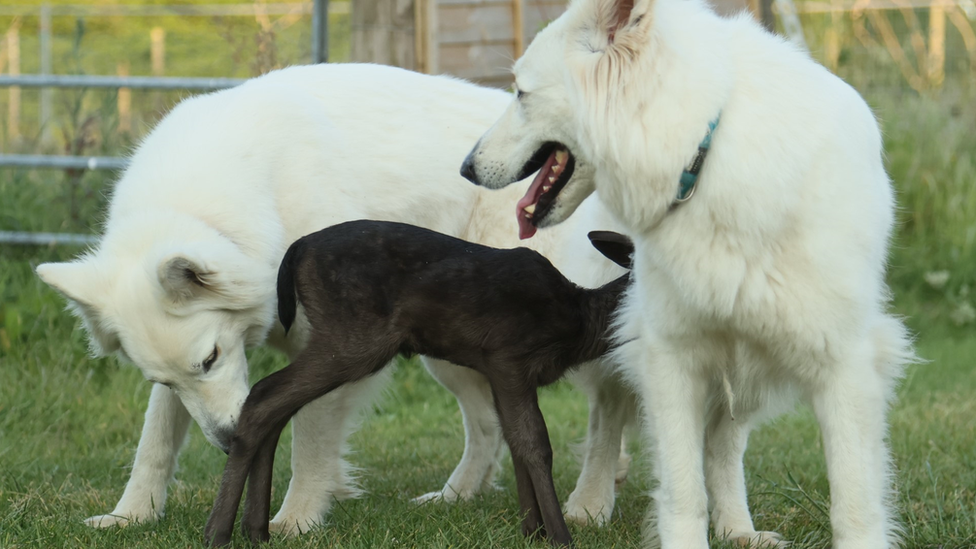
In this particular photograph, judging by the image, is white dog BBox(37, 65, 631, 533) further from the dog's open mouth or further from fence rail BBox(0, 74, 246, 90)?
fence rail BBox(0, 74, 246, 90)

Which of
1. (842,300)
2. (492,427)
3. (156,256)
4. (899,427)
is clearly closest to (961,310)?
(899,427)

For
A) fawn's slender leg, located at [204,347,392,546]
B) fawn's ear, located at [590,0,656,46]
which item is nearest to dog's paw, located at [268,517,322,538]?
fawn's slender leg, located at [204,347,392,546]

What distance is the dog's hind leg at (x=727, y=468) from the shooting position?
3.66m

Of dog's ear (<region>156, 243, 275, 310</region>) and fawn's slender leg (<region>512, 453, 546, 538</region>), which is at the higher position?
dog's ear (<region>156, 243, 275, 310</region>)

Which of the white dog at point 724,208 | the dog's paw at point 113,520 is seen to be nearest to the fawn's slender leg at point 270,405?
the dog's paw at point 113,520

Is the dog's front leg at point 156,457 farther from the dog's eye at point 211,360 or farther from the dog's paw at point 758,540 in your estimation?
the dog's paw at point 758,540

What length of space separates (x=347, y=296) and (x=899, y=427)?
11.9 ft

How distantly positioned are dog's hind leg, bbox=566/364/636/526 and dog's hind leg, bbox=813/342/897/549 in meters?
1.17

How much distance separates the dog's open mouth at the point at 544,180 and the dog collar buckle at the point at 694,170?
413 mm

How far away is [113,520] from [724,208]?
2.71 m

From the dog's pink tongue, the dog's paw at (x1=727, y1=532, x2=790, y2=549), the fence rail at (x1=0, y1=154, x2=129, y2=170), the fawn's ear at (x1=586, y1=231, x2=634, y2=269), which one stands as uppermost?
the dog's pink tongue

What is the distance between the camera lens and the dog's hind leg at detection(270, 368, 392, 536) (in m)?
3.85

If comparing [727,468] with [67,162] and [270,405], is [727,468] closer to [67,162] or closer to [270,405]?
[270,405]

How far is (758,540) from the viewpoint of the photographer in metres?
3.52
